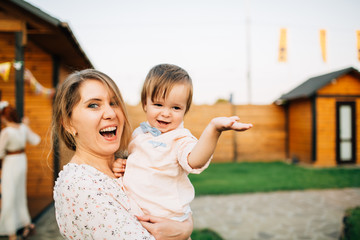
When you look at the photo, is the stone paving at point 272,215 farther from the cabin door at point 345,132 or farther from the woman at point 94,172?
the cabin door at point 345,132

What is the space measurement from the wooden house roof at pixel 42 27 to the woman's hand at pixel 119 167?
4.07 meters

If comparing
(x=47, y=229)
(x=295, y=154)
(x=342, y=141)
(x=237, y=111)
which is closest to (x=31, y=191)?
(x=47, y=229)

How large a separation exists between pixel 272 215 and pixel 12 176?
195 inches

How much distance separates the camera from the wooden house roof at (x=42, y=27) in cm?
474

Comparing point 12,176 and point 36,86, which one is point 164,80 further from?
point 36,86

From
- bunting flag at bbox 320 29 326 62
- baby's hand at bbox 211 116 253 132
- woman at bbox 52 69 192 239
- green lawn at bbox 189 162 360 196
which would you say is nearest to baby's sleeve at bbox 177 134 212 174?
baby's hand at bbox 211 116 253 132

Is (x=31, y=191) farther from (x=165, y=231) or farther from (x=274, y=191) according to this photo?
(x=165, y=231)

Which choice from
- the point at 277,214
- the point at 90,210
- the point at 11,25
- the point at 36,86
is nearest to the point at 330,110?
the point at 277,214

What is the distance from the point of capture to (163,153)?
1.52 meters

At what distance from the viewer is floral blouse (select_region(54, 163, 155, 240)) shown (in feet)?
3.96

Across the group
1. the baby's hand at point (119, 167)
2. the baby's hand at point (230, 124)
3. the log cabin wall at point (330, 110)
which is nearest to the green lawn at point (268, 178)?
the log cabin wall at point (330, 110)

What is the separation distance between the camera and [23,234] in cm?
453

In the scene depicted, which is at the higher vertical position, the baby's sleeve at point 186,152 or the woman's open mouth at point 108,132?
the woman's open mouth at point 108,132

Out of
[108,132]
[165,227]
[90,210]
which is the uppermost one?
[108,132]
